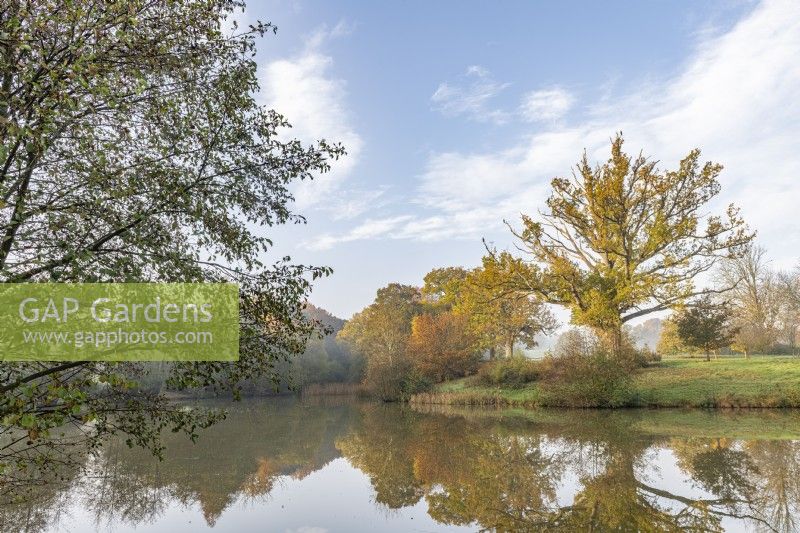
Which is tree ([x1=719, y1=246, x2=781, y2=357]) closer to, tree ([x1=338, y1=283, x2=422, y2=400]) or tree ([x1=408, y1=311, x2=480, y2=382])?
tree ([x1=408, y1=311, x2=480, y2=382])

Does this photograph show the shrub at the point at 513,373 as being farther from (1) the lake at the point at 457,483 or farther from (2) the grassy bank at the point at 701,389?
(1) the lake at the point at 457,483

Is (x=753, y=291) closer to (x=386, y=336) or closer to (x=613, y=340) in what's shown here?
(x=613, y=340)

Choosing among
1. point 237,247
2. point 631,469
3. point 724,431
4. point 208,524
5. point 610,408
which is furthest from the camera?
point 610,408

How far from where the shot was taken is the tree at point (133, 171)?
3730mm

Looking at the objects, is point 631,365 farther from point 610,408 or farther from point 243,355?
point 243,355

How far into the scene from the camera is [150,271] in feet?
15.3

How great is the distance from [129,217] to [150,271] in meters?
0.59

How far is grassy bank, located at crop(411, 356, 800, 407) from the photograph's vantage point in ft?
58.8

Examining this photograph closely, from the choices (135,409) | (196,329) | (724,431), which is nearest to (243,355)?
(196,329)

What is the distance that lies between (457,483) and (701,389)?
15.9 metres

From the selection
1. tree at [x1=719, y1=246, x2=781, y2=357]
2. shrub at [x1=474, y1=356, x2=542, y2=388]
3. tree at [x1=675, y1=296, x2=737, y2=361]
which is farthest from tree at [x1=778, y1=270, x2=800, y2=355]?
shrub at [x1=474, y1=356, x2=542, y2=388]

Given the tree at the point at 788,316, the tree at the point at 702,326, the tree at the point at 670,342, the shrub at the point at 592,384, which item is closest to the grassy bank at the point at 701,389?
the shrub at the point at 592,384

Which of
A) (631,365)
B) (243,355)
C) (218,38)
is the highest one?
(218,38)

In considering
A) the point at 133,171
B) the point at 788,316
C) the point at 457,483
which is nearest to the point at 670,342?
the point at 788,316
